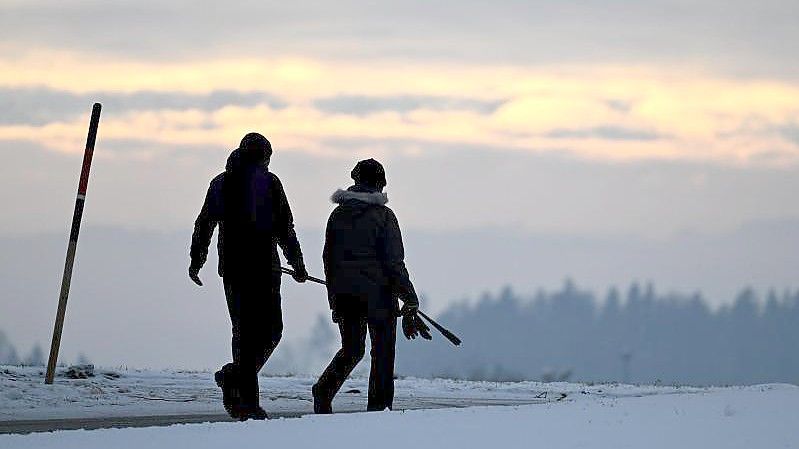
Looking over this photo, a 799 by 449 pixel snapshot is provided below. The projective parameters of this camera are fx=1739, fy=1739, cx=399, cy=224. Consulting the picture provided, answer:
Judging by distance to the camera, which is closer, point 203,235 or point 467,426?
point 467,426

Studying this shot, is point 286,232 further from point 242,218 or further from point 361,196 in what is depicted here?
point 361,196

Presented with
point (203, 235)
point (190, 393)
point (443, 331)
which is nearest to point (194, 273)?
point (203, 235)

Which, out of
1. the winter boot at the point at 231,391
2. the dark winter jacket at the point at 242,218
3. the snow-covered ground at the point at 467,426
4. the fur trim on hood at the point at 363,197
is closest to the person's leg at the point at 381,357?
the fur trim on hood at the point at 363,197

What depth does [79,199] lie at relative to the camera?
15227 mm

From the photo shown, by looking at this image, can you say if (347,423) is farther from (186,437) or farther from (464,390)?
(464,390)

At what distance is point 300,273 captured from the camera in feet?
40.5

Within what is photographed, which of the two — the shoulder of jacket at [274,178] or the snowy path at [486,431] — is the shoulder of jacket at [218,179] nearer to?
the shoulder of jacket at [274,178]

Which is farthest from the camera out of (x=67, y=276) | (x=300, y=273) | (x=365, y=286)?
(x=67, y=276)

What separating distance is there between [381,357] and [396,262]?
70 centimetres

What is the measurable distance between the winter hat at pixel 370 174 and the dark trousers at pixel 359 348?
865 millimetres

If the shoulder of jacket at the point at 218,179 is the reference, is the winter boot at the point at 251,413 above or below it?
below

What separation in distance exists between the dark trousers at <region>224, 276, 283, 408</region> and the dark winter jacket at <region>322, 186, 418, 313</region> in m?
0.72

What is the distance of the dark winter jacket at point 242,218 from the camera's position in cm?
1211

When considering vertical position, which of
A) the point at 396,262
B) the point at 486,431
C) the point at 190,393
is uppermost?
the point at 396,262
